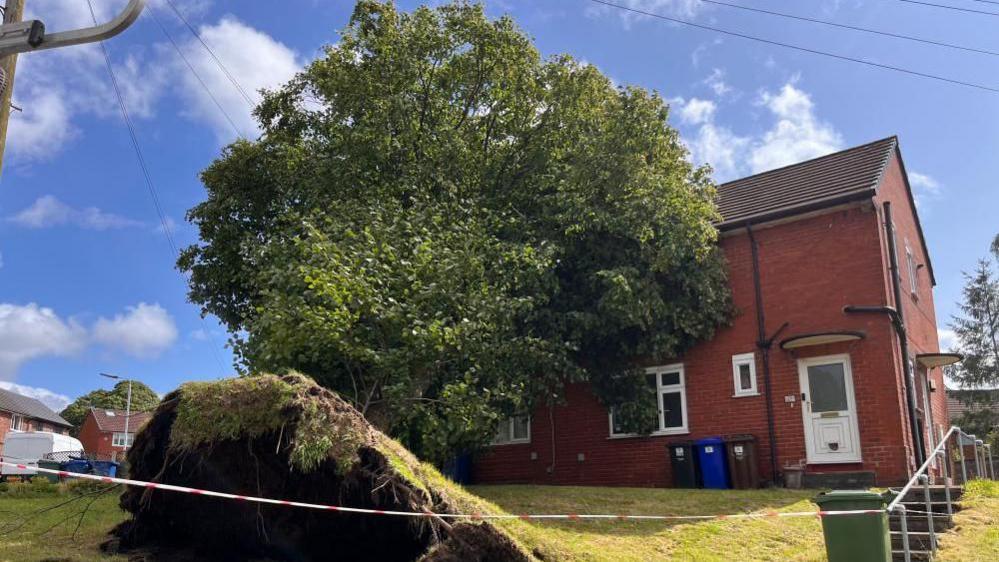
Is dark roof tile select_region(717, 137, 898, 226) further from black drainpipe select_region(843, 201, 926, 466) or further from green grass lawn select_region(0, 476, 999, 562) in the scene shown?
green grass lawn select_region(0, 476, 999, 562)

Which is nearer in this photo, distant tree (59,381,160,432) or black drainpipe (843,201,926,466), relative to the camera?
black drainpipe (843,201,926,466)

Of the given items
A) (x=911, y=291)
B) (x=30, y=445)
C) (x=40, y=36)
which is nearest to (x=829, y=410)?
(x=911, y=291)

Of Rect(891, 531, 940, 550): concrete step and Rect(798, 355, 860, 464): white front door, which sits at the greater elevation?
Rect(798, 355, 860, 464): white front door

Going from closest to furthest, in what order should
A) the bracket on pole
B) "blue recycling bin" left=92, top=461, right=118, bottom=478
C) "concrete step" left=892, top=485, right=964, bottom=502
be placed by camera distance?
the bracket on pole < "concrete step" left=892, top=485, right=964, bottom=502 < "blue recycling bin" left=92, top=461, right=118, bottom=478

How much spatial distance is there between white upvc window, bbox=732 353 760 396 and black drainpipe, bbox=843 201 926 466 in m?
2.18

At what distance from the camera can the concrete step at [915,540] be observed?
373 inches

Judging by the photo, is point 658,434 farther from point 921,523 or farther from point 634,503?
point 921,523

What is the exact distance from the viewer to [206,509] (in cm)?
897

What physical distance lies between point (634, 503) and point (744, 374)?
582 cm

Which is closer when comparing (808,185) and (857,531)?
(857,531)

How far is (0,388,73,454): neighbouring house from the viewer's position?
59259 millimetres

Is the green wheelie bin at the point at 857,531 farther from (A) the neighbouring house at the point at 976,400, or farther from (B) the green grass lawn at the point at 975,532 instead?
(A) the neighbouring house at the point at 976,400

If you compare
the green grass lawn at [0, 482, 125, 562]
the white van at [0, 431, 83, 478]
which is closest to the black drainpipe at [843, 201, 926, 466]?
the green grass lawn at [0, 482, 125, 562]

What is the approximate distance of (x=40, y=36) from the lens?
6508mm
